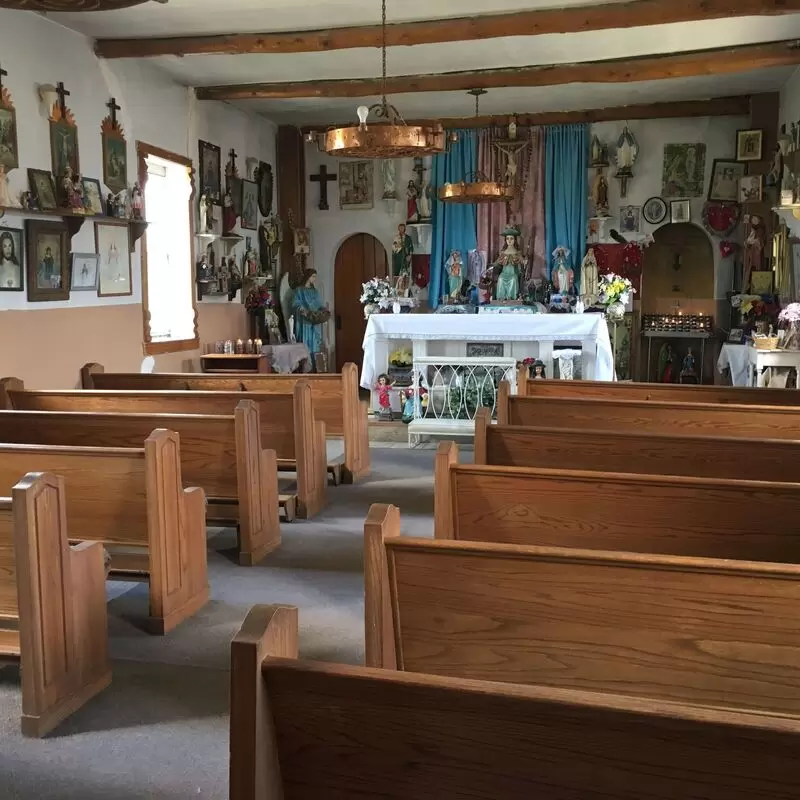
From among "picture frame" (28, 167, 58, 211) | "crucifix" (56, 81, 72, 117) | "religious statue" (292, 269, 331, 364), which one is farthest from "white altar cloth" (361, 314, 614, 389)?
"religious statue" (292, 269, 331, 364)

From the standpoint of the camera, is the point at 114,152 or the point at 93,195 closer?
the point at 93,195

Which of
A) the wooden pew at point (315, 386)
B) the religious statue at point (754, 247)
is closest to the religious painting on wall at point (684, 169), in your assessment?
the religious statue at point (754, 247)

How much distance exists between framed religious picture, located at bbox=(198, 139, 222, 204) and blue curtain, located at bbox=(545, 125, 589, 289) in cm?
408

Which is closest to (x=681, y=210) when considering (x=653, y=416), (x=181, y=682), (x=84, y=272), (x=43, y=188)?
(x=84, y=272)

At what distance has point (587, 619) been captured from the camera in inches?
75.9

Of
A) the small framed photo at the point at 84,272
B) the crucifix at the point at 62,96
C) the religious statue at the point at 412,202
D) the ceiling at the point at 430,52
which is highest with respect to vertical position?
the ceiling at the point at 430,52

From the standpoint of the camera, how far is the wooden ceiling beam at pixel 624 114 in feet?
33.8

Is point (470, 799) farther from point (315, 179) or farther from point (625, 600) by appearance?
point (315, 179)

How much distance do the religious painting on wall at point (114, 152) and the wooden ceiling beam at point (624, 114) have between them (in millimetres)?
2707

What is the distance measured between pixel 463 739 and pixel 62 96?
6936mm

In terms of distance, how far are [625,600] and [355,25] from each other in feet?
20.5

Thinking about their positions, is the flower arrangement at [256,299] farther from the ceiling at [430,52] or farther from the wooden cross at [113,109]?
the wooden cross at [113,109]

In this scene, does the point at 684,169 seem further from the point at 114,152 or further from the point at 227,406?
the point at 227,406

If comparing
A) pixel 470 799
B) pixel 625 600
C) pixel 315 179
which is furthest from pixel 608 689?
pixel 315 179
